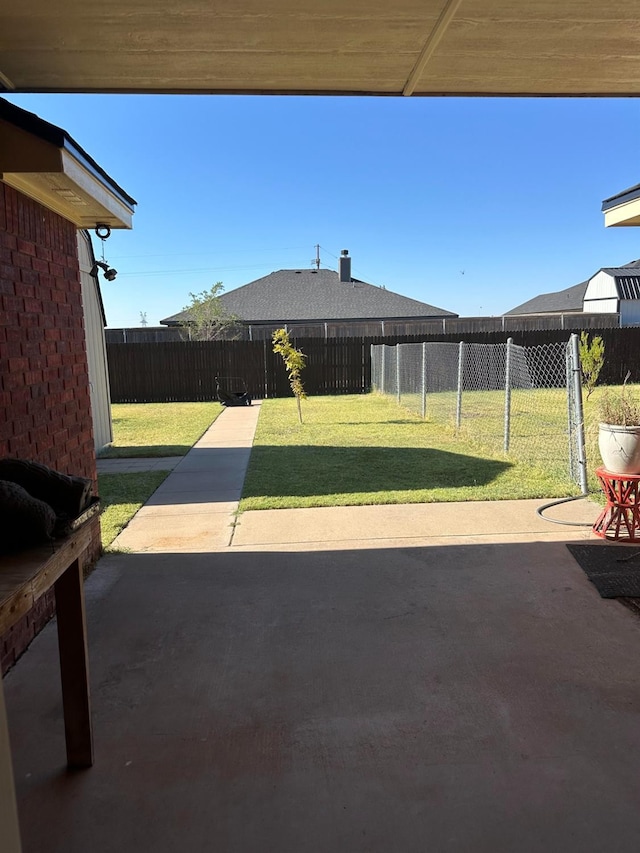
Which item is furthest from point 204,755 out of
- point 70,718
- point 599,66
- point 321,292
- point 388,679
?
point 321,292

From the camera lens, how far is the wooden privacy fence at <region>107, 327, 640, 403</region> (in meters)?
19.7

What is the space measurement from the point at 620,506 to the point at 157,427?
10.6 meters

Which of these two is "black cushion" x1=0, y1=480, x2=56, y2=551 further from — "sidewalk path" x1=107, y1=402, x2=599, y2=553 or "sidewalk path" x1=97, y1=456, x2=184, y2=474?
"sidewalk path" x1=97, y1=456, x2=184, y2=474

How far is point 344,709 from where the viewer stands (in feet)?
8.85

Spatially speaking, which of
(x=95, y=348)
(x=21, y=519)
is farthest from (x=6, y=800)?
(x=95, y=348)

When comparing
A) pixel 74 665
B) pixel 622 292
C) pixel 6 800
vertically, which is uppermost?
pixel 622 292

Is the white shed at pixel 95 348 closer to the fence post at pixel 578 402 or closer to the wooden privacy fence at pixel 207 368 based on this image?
the fence post at pixel 578 402

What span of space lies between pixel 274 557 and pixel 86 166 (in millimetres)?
Answer: 2957

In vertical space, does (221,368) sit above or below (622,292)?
below

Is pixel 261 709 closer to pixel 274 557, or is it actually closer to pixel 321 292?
pixel 274 557

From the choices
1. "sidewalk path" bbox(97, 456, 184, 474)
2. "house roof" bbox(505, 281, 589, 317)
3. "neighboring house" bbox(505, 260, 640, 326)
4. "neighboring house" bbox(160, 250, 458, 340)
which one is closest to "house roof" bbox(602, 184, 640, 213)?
"sidewalk path" bbox(97, 456, 184, 474)

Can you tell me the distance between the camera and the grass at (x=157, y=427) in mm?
10266

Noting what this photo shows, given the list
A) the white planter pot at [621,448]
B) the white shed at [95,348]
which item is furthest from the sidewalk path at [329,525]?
the white shed at [95,348]

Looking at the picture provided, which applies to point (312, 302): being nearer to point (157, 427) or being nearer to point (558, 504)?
point (157, 427)
